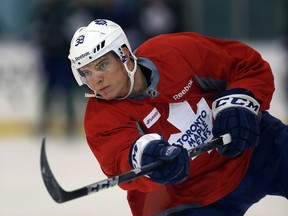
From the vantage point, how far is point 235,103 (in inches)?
129

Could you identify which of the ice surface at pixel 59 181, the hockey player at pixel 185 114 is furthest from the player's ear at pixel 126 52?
the ice surface at pixel 59 181

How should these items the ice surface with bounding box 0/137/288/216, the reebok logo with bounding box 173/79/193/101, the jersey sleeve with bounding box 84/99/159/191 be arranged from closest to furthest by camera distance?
1. the jersey sleeve with bounding box 84/99/159/191
2. the reebok logo with bounding box 173/79/193/101
3. the ice surface with bounding box 0/137/288/216

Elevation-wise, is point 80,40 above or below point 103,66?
above

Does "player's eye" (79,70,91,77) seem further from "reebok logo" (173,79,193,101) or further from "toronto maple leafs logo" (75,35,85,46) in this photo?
"reebok logo" (173,79,193,101)

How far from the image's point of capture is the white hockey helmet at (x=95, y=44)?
10.2 ft

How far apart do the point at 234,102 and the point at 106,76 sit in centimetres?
54

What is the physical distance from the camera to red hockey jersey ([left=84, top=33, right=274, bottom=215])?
327 centimetres

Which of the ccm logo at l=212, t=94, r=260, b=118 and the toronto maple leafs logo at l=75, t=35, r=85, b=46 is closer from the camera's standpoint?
the toronto maple leafs logo at l=75, t=35, r=85, b=46

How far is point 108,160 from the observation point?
3.13m

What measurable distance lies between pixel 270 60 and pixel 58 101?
7.31 feet

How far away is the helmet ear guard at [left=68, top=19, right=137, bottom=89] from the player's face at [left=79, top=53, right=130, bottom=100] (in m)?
0.02

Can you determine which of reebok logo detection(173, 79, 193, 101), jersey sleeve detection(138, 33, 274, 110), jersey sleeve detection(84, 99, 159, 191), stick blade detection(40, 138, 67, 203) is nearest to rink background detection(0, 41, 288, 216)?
jersey sleeve detection(138, 33, 274, 110)

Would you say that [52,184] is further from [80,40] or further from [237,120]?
[237,120]

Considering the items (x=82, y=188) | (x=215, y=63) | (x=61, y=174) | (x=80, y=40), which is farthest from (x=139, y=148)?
(x=61, y=174)
